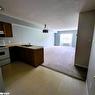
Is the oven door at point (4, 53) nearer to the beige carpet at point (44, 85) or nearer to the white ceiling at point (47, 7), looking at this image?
the beige carpet at point (44, 85)

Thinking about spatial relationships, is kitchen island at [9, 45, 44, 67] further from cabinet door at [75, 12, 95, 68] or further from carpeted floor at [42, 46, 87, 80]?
cabinet door at [75, 12, 95, 68]

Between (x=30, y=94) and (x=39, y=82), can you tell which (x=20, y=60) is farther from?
(x=30, y=94)

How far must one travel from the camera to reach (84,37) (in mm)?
2539

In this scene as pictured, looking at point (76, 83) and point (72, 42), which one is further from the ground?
point (72, 42)

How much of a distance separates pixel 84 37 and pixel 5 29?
3601mm

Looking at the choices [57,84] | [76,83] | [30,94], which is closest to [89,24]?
[76,83]

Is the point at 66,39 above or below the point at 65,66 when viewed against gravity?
above

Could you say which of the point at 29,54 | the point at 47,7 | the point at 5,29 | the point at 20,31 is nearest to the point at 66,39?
the point at 20,31

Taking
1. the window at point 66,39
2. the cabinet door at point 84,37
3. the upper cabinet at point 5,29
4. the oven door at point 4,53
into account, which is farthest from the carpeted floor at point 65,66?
the window at point 66,39

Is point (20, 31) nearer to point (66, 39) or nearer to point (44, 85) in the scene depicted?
point (44, 85)

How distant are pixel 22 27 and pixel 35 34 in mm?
1471

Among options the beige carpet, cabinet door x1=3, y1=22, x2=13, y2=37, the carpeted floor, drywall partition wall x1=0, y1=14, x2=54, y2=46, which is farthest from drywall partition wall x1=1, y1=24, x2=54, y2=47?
the beige carpet

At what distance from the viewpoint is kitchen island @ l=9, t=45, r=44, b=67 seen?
2.83 m

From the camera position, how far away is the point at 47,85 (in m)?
1.81
